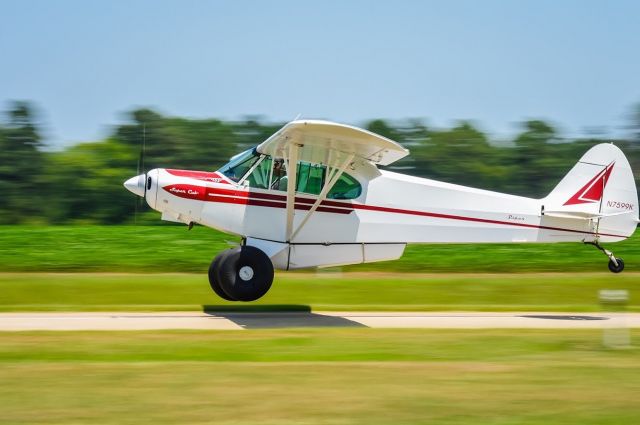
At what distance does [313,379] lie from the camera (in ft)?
29.9

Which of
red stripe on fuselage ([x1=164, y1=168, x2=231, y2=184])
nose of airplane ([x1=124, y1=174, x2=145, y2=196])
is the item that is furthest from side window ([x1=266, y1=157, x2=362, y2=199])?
nose of airplane ([x1=124, y1=174, x2=145, y2=196])

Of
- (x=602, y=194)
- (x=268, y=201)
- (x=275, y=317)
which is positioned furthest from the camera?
(x=602, y=194)

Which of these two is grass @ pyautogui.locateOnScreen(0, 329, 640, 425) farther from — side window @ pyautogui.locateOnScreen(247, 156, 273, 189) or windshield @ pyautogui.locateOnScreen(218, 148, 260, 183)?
windshield @ pyautogui.locateOnScreen(218, 148, 260, 183)

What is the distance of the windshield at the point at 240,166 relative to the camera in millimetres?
16188

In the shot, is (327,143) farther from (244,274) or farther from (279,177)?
(244,274)

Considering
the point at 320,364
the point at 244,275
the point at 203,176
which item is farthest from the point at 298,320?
the point at 320,364

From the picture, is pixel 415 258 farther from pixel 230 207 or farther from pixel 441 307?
pixel 230 207

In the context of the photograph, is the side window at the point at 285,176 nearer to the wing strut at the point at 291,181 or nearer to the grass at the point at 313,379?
the wing strut at the point at 291,181

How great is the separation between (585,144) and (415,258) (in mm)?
39135

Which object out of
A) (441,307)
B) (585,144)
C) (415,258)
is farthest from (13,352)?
(585,144)

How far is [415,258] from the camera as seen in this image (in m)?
25.7

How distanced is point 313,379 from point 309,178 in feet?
24.5

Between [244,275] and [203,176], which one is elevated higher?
[203,176]

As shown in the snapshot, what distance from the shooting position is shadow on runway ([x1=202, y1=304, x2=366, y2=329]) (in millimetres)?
14539
